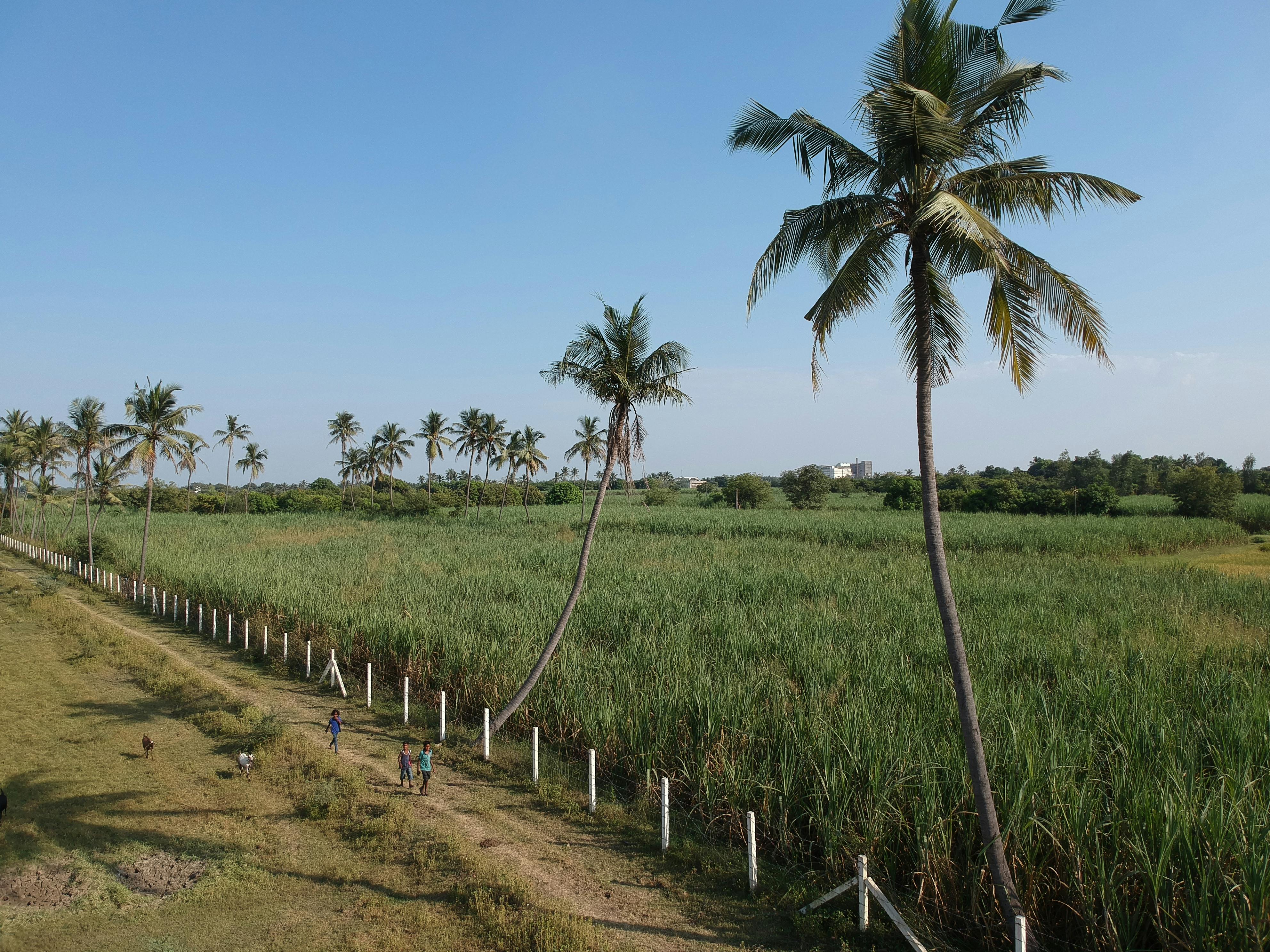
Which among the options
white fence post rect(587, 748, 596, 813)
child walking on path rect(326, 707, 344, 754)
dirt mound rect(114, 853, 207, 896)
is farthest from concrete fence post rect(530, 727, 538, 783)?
dirt mound rect(114, 853, 207, 896)

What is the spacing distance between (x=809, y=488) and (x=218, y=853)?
80193mm

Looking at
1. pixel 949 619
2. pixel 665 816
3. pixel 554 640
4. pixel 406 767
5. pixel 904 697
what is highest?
pixel 949 619

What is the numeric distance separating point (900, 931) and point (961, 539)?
36.6m

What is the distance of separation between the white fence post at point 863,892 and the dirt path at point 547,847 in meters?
0.96

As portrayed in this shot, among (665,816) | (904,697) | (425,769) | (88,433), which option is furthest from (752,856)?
(88,433)

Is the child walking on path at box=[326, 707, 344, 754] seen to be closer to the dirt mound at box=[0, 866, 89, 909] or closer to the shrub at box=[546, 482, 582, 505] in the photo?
the dirt mound at box=[0, 866, 89, 909]

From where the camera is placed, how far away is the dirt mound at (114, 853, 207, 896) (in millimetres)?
7488

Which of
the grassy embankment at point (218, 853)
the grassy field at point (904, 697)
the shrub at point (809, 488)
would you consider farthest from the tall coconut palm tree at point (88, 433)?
the shrub at point (809, 488)

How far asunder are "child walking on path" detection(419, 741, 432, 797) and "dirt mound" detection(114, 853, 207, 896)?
2.68 metres

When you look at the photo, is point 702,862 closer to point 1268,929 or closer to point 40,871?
point 1268,929

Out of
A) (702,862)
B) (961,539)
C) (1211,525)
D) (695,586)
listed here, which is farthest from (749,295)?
(1211,525)

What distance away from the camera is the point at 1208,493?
180ft

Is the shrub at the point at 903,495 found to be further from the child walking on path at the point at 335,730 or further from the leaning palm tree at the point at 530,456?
the child walking on path at the point at 335,730

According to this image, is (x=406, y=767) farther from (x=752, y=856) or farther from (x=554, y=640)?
(x=752, y=856)
